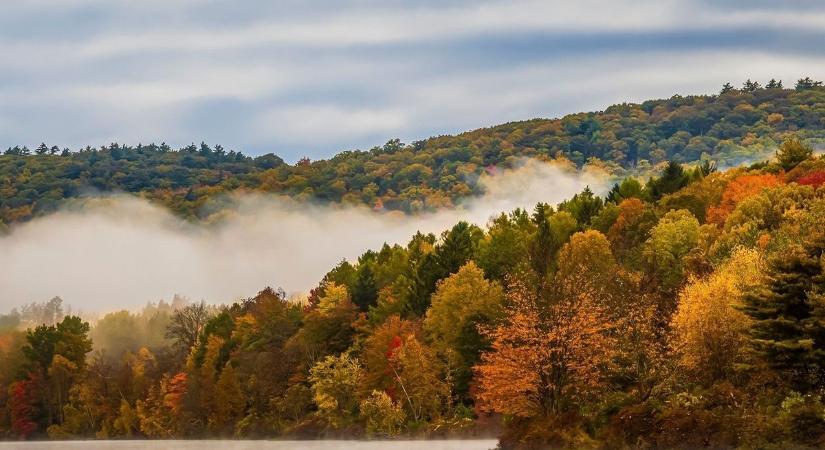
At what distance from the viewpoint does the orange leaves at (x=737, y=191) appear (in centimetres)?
13862

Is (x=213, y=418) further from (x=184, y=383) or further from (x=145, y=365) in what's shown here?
(x=145, y=365)

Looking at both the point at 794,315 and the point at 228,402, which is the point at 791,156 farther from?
the point at 794,315

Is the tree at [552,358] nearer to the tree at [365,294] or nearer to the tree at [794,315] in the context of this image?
the tree at [794,315]

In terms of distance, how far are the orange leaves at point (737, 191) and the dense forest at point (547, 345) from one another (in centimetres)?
35

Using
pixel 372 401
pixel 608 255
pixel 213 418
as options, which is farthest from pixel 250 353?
pixel 608 255

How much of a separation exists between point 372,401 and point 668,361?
48.3m

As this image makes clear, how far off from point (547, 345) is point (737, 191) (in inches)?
2842

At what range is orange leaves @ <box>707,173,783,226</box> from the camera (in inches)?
5458

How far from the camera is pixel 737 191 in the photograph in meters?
143

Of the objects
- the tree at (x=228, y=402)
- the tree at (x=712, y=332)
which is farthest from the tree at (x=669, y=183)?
the tree at (x=712, y=332)

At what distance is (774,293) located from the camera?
6681 centimetres

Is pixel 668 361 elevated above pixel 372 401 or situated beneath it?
elevated above

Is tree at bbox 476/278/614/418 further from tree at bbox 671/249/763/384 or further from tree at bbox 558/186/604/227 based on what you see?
tree at bbox 558/186/604/227

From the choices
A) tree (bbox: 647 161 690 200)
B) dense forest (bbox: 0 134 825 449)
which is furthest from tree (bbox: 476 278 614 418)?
tree (bbox: 647 161 690 200)
